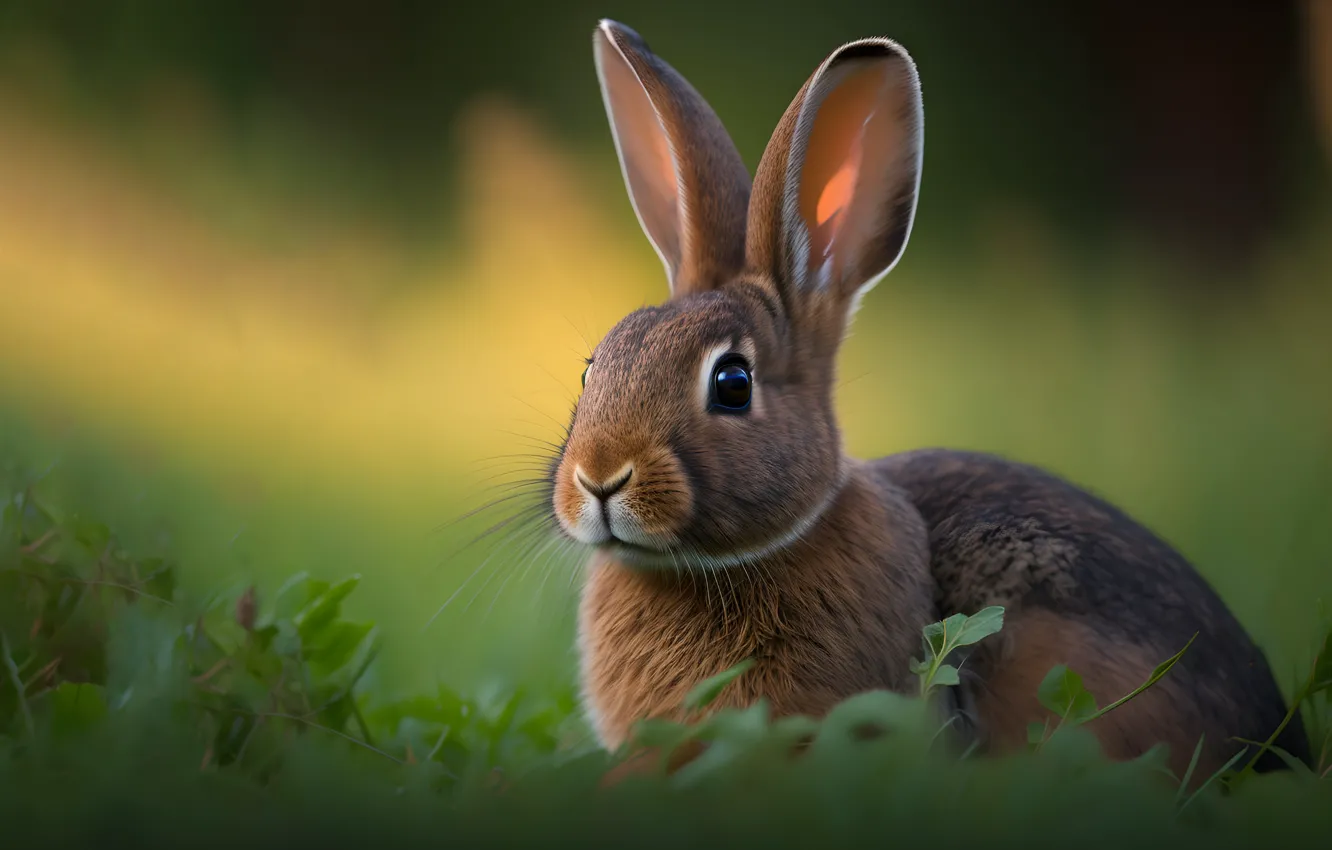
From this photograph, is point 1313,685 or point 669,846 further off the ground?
point 669,846

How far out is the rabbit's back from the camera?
2027 millimetres

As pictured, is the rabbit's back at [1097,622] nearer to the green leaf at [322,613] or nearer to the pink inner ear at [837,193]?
the pink inner ear at [837,193]

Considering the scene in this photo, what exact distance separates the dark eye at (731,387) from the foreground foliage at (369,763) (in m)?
0.51

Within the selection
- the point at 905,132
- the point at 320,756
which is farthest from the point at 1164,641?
the point at 320,756

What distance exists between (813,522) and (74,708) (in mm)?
1200

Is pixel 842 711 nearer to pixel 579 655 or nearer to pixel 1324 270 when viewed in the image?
pixel 579 655

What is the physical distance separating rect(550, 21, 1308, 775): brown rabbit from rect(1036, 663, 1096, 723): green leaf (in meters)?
0.15

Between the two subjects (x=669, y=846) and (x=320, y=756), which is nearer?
(x=669, y=846)

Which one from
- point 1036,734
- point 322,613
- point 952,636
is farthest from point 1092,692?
point 322,613

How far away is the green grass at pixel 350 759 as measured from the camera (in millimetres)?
1201

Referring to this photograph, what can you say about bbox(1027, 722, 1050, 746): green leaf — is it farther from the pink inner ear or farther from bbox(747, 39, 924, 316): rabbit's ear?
the pink inner ear

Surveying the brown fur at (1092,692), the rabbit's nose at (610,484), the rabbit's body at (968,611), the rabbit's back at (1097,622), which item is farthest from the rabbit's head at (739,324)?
the brown fur at (1092,692)

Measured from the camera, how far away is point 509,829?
121 cm

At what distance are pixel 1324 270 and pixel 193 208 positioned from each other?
4.44 m
